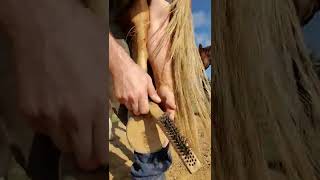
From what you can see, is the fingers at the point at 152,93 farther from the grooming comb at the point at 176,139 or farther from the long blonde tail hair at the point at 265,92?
the long blonde tail hair at the point at 265,92

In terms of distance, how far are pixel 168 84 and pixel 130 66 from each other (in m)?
0.16

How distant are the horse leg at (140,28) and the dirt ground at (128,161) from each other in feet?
0.84

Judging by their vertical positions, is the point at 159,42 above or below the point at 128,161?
above

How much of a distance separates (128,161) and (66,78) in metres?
0.88

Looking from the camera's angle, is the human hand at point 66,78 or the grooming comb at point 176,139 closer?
the human hand at point 66,78

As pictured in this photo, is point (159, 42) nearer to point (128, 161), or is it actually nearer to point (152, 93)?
point (152, 93)

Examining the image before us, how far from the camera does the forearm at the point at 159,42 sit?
1.30 m

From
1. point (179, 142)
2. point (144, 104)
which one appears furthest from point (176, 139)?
point (144, 104)

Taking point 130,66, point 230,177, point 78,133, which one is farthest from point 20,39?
point 230,177

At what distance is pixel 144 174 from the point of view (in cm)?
136

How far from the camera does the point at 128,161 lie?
5.59ft

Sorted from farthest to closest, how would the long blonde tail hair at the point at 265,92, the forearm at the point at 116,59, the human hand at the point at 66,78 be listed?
1. the forearm at the point at 116,59
2. the long blonde tail hair at the point at 265,92
3. the human hand at the point at 66,78

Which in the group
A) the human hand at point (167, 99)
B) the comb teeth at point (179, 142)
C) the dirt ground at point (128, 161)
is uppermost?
the human hand at point (167, 99)

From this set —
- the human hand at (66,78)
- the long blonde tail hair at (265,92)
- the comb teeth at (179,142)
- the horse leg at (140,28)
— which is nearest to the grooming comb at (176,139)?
the comb teeth at (179,142)
